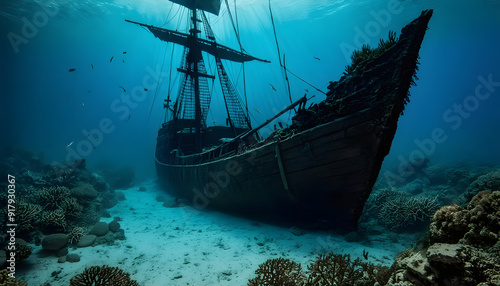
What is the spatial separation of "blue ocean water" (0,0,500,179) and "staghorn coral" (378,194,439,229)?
5.42 metres

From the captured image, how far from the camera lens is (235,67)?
113500mm

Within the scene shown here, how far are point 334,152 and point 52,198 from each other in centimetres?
1076

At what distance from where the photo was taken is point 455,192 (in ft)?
31.7

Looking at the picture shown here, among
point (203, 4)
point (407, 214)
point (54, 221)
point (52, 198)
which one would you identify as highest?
point (203, 4)

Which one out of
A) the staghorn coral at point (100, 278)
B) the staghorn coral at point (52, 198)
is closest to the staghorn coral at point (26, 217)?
the staghorn coral at point (52, 198)

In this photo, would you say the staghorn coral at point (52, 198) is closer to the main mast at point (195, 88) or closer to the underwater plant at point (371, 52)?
the main mast at point (195, 88)

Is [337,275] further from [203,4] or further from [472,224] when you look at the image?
[203,4]

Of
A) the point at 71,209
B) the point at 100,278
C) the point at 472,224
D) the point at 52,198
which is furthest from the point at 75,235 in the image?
the point at 472,224

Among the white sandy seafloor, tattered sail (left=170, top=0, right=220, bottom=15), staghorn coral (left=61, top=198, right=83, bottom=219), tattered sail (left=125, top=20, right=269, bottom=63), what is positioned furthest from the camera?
tattered sail (left=170, top=0, right=220, bottom=15)

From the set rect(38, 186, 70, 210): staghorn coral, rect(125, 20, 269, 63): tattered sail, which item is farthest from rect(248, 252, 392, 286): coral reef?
rect(125, 20, 269, 63): tattered sail

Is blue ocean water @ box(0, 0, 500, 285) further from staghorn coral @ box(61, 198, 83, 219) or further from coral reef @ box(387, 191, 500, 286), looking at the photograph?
coral reef @ box(387, 191, 500, 286)

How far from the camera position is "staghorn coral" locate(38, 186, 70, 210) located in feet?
24.1

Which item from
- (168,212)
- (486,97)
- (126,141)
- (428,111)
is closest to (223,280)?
(168,212)

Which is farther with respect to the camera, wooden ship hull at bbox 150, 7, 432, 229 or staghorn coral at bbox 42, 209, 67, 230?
staghorn coral at bbox 42, 209, 67, 230
